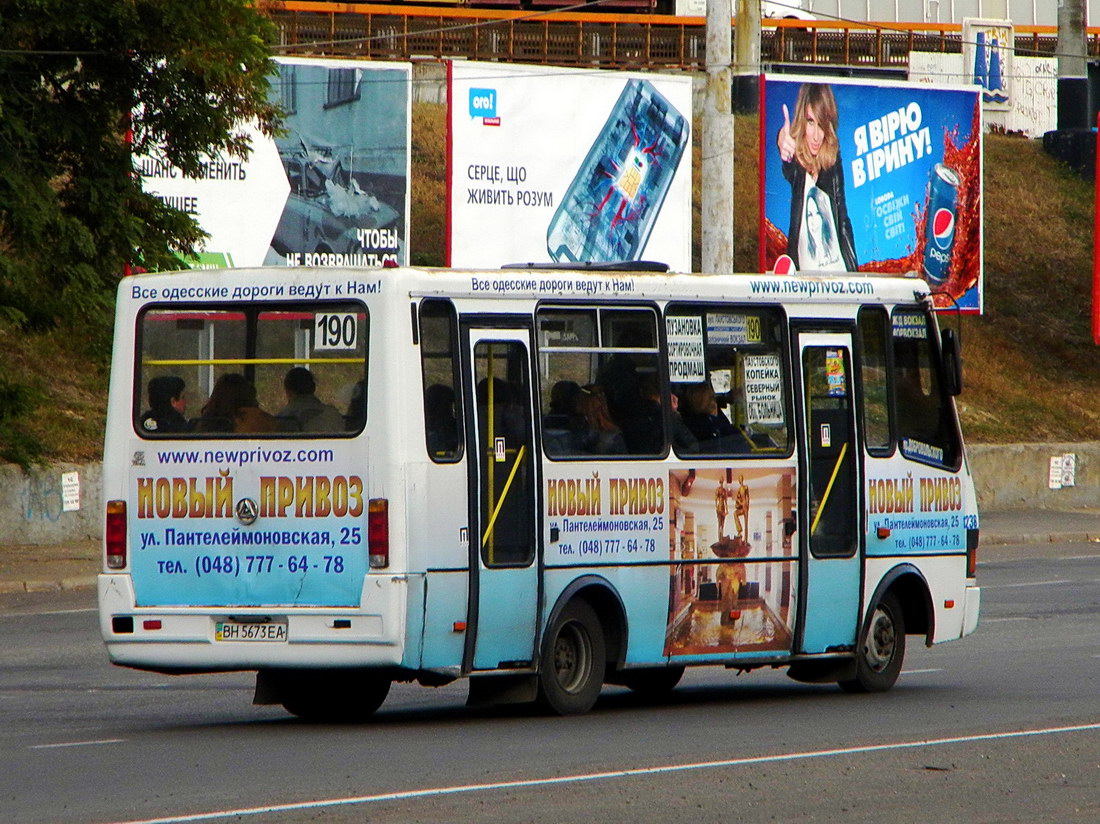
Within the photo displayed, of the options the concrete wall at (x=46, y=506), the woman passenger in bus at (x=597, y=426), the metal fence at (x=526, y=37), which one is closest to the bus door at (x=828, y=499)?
the woman passenger in bus at (x=597, y=426)

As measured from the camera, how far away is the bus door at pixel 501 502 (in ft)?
37.4

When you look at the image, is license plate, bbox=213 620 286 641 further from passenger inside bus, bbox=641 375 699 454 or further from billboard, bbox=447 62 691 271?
billboard, bbox=447 62 691 271

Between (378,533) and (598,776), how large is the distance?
2207 mm

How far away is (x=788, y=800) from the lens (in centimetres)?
883

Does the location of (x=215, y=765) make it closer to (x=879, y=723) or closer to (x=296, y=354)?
(x=296, y=354)

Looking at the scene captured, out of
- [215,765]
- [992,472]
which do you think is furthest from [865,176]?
[215,765]

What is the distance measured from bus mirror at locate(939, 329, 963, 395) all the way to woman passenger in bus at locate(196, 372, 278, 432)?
4.99 meters

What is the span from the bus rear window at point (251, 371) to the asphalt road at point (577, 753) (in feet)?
5.69

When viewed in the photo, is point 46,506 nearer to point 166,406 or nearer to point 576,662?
point 166,406

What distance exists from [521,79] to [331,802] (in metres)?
24.1

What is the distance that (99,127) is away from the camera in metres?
22.3

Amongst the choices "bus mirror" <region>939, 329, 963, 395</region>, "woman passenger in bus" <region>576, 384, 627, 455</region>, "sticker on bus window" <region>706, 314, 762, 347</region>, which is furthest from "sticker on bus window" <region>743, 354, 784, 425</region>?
"bus mirror" <region>939, 329, 963, 395</region>

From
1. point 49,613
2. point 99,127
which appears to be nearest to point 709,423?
point 49,613

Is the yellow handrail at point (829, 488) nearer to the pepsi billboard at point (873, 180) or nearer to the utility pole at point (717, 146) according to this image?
the utility pole at point (717, 146)
